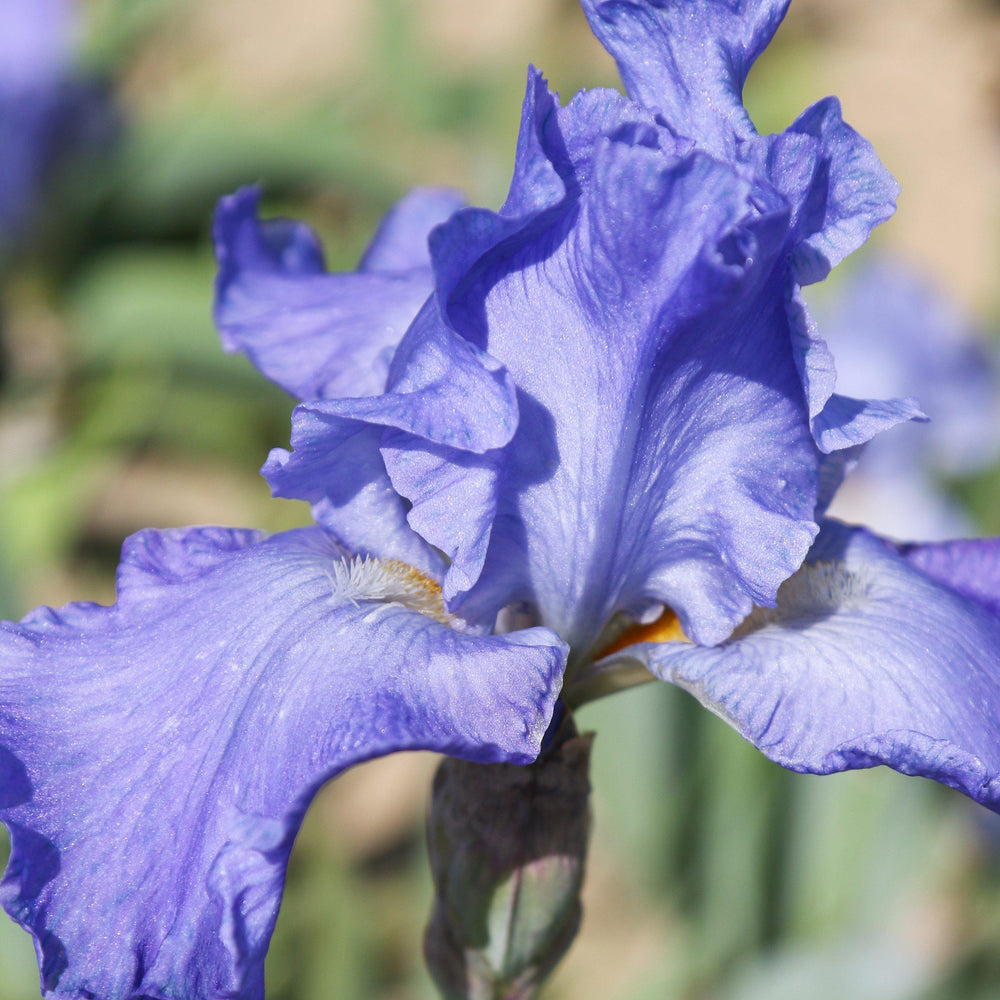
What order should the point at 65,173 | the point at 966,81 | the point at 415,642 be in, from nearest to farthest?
the point at 415,642
the point at 65,173
the point at 966,81

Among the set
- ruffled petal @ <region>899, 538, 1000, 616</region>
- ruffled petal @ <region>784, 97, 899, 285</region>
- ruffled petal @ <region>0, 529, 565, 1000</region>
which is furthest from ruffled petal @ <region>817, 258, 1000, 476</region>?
ruffled petal @ <region>0, 529, 565, 1000</region>

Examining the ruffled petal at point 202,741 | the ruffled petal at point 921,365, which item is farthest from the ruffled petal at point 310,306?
the ruffled petal at point 921,365

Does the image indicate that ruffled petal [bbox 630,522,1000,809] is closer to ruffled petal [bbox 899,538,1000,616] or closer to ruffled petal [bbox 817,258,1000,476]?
ruffled petal [bbox 899,538,1000,616]

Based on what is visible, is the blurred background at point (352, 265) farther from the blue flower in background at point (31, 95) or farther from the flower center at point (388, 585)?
the flower center at point (388, 585)

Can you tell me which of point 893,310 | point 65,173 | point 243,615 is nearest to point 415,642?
point 243,615

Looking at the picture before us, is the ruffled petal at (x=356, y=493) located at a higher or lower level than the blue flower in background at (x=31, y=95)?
lower

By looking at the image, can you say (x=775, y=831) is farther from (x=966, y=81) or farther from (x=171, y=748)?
(x=966, y=81)

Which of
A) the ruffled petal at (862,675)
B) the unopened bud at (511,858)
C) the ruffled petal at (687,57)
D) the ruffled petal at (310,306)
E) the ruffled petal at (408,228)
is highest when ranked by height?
the ruffled petal at (687,57)
